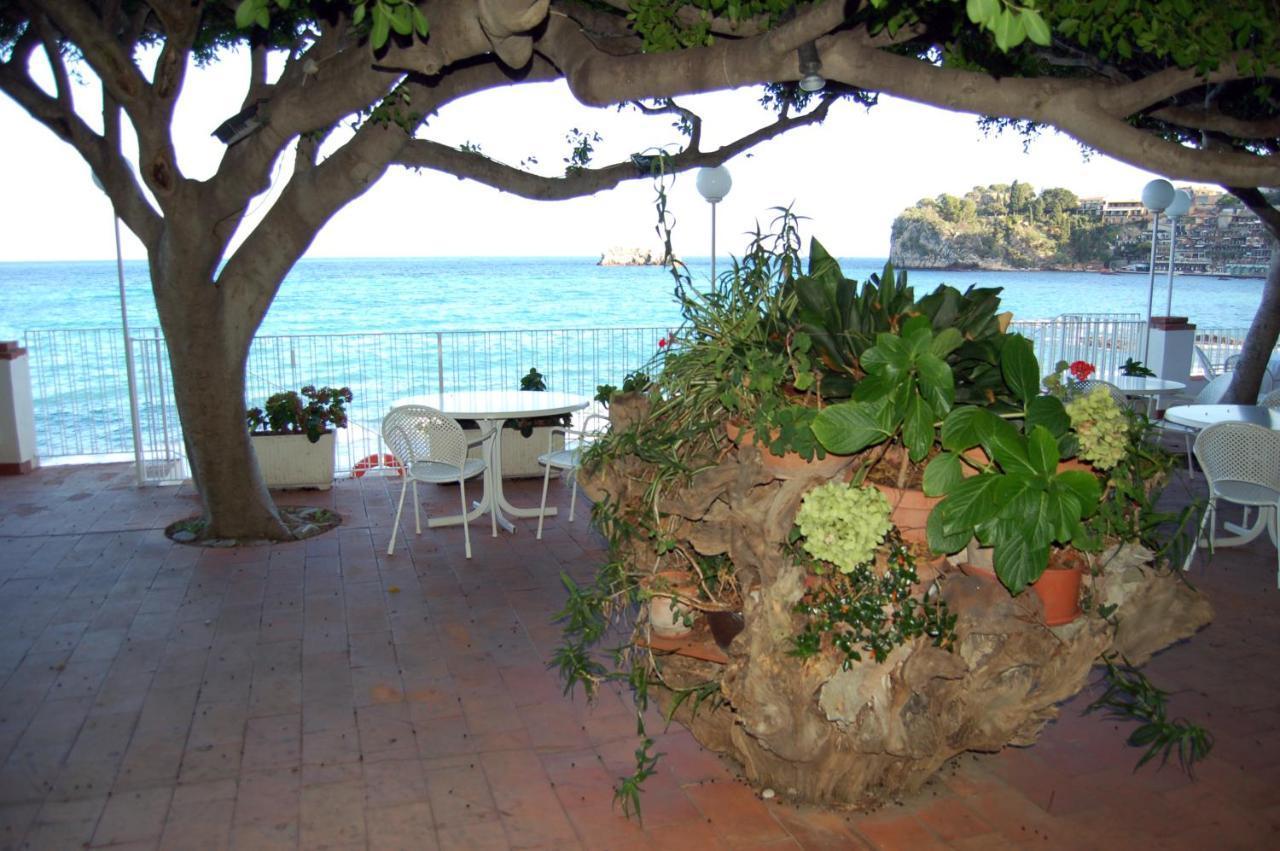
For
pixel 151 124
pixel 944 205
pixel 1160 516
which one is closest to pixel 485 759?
pixel 1160 516

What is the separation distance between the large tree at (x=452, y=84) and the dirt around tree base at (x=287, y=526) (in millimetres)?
89

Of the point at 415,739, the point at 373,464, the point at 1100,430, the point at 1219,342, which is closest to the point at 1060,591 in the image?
the point at 1100,430

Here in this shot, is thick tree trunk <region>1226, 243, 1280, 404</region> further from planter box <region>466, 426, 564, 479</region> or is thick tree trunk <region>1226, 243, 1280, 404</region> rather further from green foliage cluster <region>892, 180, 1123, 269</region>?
green foliage cluster <region>892, 180, 1123, 269</region>

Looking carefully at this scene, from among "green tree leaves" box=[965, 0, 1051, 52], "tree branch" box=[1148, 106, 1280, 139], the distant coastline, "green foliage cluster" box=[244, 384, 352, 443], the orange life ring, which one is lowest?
the orange life ring

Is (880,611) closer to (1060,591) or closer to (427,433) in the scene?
(1060,591)

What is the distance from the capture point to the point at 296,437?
7.23 m

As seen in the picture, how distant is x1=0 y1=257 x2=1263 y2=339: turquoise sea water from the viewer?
118 feet

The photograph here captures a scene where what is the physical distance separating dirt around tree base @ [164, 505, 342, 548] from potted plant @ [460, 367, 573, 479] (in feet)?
4.43

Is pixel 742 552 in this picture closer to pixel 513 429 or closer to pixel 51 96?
pixel 513 429

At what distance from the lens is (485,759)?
334 cm

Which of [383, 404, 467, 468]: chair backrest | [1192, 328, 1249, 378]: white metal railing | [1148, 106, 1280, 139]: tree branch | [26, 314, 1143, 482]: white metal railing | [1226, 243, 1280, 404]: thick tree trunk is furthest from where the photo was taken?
[1192, 328, 1249, 378]: white metal railing

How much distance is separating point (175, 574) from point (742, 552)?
4.32 m

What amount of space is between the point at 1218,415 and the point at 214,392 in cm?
619

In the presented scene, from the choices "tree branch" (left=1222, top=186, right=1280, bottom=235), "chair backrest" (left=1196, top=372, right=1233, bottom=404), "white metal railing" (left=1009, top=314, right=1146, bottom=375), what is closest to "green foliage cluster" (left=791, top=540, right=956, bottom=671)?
"chair backrest" (left=1196, top=372, right=1233, bottom=404)
